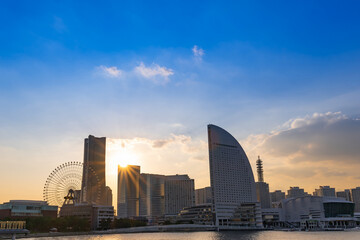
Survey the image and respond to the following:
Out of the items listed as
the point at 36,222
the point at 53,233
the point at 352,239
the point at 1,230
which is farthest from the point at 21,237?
the point at 352,239

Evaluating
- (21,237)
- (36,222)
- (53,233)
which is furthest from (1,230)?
(36,222)

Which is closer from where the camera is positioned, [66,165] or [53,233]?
[53,233]

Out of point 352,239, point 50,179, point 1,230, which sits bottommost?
point 352,239

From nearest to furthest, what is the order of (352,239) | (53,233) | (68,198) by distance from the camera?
(352,239) < (53,233) < (68,198)

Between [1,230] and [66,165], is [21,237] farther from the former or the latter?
[1,230]

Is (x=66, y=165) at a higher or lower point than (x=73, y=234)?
higher

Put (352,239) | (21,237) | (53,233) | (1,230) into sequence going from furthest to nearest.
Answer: (53,233) → (21,237) → (352,239) → (1,230)

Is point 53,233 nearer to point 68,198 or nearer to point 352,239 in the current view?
point 68,198

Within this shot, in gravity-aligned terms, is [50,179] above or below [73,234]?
above

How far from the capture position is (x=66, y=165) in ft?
649

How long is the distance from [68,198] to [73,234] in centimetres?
1972

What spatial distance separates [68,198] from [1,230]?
13431cm

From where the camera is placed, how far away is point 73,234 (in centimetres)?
19575

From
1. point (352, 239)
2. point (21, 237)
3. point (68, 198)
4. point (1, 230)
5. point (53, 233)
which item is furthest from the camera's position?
point (68, 198)
